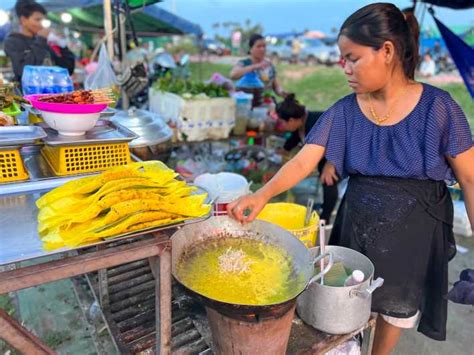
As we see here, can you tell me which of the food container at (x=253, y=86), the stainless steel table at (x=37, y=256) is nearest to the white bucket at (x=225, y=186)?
the stainless steel table at (x=37, y=256)

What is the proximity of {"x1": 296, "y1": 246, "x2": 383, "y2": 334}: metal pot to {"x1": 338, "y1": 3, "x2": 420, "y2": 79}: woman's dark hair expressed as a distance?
2.95 ft

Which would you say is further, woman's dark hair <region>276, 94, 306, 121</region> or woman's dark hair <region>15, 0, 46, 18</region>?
woman's dark hair <region>15, 0, 46, 18</region>

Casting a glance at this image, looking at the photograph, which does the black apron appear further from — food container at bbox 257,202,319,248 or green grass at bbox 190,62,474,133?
green grass at bbox 190,62,474,133

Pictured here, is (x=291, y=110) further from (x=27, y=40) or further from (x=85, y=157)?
(x=27, y=40)

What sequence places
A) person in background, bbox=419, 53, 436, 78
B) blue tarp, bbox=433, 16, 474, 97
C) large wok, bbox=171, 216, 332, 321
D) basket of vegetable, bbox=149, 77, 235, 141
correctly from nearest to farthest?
large wok, bbox=171, 216, 332, 321, basket of vegetable, bbox=149, 77, 235, 141, blue tarp, bbox=433, 16, 474, 97, person in background, bbox=419, 53, 436, 78

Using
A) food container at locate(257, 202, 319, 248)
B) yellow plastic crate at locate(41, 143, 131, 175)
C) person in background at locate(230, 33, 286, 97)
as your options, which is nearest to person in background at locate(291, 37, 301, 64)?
person in background at locate(230, 33, 286, 97)

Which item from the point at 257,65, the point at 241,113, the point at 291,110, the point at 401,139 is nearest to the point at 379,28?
the point at 401,139

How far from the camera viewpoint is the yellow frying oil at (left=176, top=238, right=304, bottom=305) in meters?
1.23

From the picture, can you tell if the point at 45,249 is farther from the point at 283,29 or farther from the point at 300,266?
the point at 283,29

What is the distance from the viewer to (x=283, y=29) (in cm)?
3384

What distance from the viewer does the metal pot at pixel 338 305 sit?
141 centimetres

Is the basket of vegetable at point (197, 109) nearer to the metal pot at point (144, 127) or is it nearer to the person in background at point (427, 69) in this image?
the metal pot at point (144, 127)

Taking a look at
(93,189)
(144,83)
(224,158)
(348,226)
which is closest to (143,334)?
(93,189)

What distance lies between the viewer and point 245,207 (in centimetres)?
144
